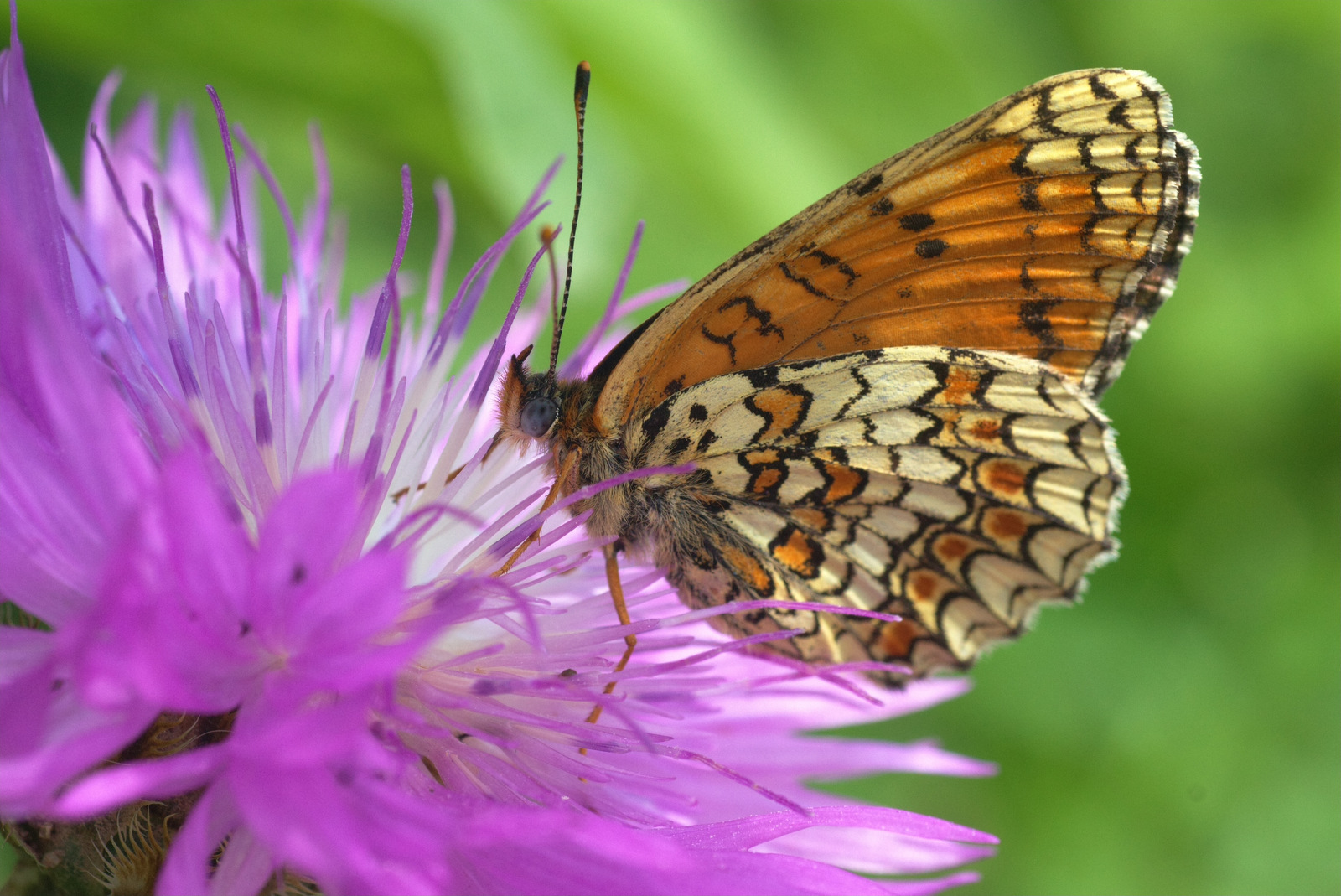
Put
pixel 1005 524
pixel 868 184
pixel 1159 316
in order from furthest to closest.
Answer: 1. pixel 1159 316
2. pixel 1005 524
3. pixel 868 184

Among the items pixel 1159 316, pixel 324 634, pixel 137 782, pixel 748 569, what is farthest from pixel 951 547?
pixel 1159 316

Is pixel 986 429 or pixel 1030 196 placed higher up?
pixel 1030 196

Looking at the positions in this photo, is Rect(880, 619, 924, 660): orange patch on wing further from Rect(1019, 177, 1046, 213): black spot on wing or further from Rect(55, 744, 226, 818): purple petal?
Rect(55, 744, 226, 818): purple petal

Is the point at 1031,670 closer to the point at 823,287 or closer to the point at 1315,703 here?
the point at 1315,703

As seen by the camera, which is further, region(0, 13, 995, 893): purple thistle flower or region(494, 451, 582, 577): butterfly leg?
region(494, 451, 582, 577): butterfly leg

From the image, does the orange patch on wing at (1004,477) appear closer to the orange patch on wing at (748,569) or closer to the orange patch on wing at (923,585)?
the orange patch on wing at (923,585)

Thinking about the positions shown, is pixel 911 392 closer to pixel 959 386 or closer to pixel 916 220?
pixel 959 386

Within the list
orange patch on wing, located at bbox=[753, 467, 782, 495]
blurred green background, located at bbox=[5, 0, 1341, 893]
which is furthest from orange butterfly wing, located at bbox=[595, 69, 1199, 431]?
blurred green background, located at bbox=[5, 0, 1341, 893]

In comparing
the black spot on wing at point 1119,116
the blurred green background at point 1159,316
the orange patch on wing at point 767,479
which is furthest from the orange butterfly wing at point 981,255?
the blurred green background at point 1159,316
